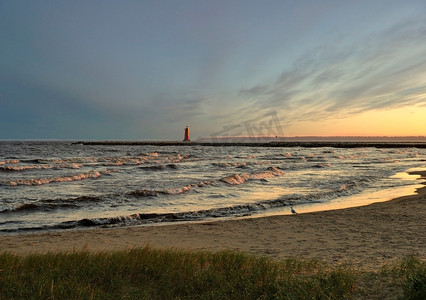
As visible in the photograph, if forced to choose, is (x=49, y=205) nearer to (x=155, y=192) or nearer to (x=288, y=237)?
(x=155, y=192)

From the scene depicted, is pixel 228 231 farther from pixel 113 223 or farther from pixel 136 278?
pixel 136 278

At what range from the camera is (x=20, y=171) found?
31.8 m

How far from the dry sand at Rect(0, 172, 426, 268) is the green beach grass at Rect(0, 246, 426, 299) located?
4.63ft

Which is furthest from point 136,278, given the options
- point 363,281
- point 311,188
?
point 311,188

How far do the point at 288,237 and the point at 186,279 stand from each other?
5286mm

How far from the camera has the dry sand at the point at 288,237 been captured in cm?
802

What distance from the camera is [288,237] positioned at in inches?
387

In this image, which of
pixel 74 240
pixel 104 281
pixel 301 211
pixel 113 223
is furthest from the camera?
pixel 301 211

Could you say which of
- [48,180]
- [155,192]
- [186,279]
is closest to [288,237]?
[186,279]

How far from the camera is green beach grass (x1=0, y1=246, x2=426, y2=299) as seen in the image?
15.5 ft

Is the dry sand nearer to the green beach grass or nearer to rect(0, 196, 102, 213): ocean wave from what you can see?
the green beach grass

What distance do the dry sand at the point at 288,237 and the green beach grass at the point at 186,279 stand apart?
1.41 m

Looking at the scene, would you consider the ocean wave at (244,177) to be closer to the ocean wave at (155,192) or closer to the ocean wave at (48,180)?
the ocean wave at (155,192)

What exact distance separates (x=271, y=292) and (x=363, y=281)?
1.59 m
